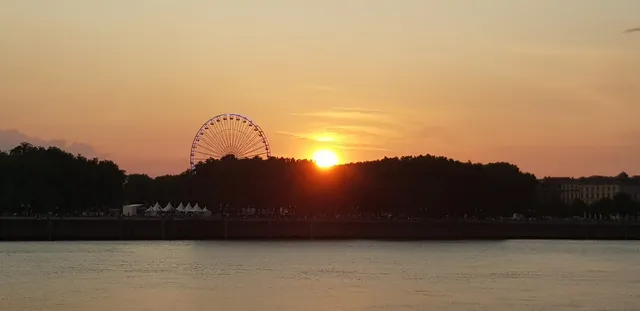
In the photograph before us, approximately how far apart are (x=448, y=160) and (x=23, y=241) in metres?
68.6

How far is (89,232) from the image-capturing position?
154750 mm

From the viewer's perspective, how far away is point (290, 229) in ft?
540

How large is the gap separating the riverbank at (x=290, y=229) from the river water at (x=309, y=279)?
732 inches

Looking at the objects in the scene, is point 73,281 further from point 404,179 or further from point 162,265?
point 404,179

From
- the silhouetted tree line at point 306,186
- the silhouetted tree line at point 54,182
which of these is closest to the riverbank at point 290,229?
the silhouetted tree line at point 306,186

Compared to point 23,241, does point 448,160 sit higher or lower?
higher

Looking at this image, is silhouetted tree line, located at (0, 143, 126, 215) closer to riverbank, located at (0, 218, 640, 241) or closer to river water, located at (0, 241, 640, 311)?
riverbank, located at (0, 218, 640, 241)

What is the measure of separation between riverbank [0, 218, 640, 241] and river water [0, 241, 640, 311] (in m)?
18.6

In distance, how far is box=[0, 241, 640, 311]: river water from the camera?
2650 inches

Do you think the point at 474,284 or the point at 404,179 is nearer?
the point at 474,284

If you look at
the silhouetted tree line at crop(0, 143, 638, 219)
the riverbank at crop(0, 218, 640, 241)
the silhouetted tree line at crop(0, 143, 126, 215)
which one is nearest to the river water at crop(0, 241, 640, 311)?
the riverbank at crop(0, 218, 640, 241)

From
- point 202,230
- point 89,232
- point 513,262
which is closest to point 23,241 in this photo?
point 89,232

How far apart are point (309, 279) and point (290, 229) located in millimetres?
79579

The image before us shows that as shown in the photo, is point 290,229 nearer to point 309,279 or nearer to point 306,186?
point 306,186
